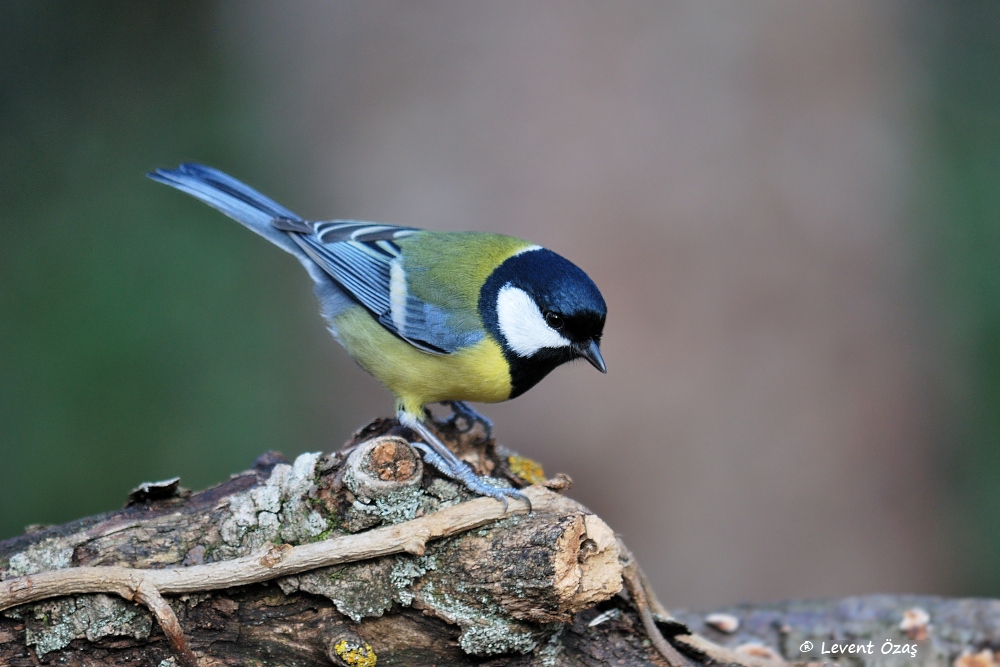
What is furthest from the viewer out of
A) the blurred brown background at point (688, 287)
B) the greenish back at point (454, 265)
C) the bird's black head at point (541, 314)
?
the blurred brown background at point (688, 287)

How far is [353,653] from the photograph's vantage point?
5.98 feet

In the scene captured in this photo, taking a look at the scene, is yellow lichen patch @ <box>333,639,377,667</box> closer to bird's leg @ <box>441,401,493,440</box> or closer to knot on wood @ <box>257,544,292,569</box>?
knot on wood @ <box>257,544,292,569</box>

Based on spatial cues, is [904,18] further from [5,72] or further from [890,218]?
[5,72]

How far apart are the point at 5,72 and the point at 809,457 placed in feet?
18.4

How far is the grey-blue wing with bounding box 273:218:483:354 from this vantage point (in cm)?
250

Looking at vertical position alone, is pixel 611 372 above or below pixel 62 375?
above

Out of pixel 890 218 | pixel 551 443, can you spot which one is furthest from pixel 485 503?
pixel 890 218

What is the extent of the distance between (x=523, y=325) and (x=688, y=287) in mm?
1873

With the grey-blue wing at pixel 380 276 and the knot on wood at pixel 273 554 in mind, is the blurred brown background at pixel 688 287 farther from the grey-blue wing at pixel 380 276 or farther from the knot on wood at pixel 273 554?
the knot on wood at pixel 273 554

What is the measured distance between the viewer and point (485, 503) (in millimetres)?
1947

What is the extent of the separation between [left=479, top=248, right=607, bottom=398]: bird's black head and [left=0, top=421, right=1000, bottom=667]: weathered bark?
0.52 meters

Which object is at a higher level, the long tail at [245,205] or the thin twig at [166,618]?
the long tail at [245,205]

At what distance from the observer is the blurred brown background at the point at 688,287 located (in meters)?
4.11

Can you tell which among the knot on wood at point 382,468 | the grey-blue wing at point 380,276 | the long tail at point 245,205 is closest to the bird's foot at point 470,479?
the knot on wood at point 382,468
